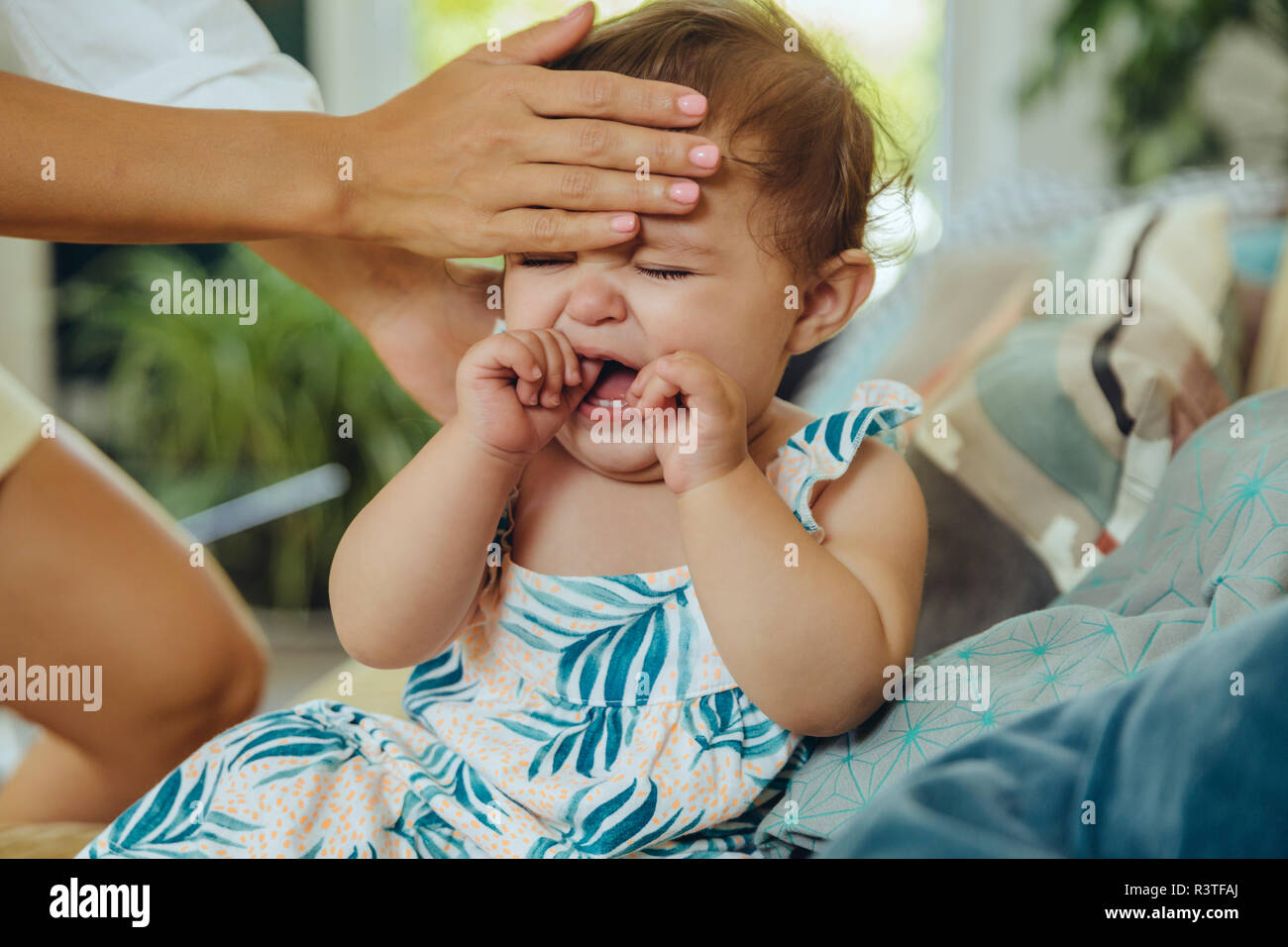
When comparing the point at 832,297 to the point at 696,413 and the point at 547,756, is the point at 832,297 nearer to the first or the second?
the point at 696,413

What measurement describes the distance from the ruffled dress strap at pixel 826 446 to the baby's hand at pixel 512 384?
174mm

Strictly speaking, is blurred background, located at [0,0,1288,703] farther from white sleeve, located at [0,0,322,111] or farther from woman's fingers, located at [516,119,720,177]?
woman's fingers, located at [516,119,720,177]

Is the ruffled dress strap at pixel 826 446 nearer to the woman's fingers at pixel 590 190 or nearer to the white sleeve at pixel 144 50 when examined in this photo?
the woman's fingers at pixel 590 190

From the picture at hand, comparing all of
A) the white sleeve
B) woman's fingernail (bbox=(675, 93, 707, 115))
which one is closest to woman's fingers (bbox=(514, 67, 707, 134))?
woman's fingernail (bbox=(675, 93, 707, 115))

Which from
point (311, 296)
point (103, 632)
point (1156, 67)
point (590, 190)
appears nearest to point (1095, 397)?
point (590, 190)

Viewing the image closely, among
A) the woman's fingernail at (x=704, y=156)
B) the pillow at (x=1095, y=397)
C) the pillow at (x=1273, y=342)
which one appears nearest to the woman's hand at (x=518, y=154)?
the woman's fingernail at (x=704, y=156)

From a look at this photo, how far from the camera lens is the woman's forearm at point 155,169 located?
69 cm

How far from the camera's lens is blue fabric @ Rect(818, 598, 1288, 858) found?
43 centimetres

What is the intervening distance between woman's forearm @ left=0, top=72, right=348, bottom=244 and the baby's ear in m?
0.35

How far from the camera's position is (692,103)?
25.9 inches

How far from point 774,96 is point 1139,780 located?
1.61ft

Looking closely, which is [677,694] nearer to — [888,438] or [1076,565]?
[888,438]

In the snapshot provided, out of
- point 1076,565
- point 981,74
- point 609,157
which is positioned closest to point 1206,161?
point 981,74

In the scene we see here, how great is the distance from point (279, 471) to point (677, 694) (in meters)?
1.96
